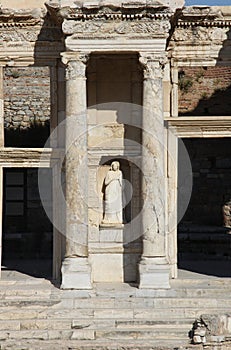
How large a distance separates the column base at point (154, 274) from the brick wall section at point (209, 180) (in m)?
9.38

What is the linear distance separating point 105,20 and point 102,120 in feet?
7.14

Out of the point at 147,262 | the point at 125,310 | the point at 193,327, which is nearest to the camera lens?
the point at 193,327

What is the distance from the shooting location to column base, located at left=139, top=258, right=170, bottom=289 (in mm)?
17234

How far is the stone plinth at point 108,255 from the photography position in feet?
60.3

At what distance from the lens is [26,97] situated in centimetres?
2848

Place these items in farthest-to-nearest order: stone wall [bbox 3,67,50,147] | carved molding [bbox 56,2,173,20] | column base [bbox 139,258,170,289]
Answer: stone wall [bbox 3,67,50,147]
column base [bbox 139,258,170,289]
carved molding [bbox 56,2,173,20]

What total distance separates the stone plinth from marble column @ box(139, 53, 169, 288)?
1.04m

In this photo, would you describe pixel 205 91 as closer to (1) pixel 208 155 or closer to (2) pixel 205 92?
(2) pixel 205 92

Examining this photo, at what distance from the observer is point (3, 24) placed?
723 inches

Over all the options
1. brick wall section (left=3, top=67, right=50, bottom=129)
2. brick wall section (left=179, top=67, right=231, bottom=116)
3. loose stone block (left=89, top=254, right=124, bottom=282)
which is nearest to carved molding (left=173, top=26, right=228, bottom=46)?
loose stone block (left=89, top=254, right=124, bottom=282)

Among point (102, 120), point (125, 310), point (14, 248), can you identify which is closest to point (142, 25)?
point (102, 120)

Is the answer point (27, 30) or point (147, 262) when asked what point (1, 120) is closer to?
point (27, 30)

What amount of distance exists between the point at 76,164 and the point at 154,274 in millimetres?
2465

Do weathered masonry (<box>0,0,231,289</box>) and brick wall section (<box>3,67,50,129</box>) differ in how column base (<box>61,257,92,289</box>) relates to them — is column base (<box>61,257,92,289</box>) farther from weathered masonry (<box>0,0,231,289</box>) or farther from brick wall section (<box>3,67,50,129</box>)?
brick wall section (<box>3,67,50,129</box>)
